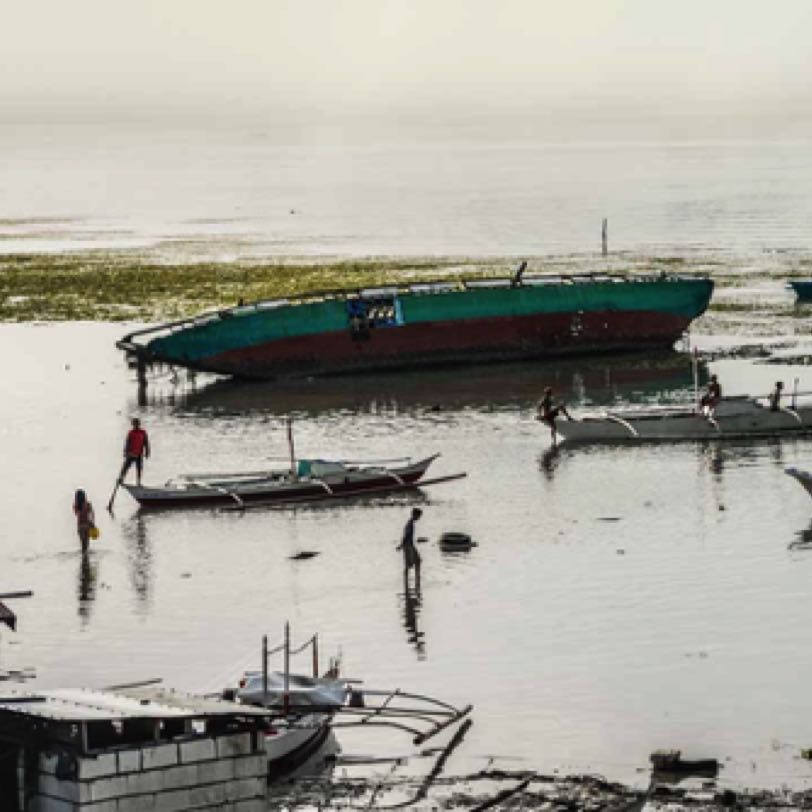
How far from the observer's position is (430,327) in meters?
73.1

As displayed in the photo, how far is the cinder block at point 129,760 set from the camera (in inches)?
1014

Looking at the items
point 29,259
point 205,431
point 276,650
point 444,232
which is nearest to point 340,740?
point 276,650

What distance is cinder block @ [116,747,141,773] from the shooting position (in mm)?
25766

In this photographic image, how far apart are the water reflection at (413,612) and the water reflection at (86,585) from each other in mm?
5117

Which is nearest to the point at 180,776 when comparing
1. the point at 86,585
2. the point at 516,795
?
the point at 516,795

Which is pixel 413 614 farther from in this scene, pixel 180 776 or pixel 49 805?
pixel 49 805

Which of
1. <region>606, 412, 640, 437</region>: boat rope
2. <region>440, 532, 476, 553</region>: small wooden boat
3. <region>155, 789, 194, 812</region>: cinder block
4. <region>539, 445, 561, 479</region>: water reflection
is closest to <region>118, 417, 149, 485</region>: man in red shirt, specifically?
<region>440, 532, 476, 553</region>: small wooden boat

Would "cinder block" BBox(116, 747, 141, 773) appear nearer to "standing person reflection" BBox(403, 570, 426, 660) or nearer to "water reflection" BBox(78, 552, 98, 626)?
"standing person reflection" BBox(403, 570, 426, 660)

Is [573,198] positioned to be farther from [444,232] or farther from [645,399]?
[645,399]

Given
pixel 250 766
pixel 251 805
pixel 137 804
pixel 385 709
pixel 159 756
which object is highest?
pixel 159 756

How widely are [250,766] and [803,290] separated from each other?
Answer: 63306 millimetres

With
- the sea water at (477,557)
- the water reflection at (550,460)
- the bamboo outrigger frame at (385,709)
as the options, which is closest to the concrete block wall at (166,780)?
the bamboo outrigger frame at (385,709)

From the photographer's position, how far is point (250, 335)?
71250mm

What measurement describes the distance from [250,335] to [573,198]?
123199 millimetres
